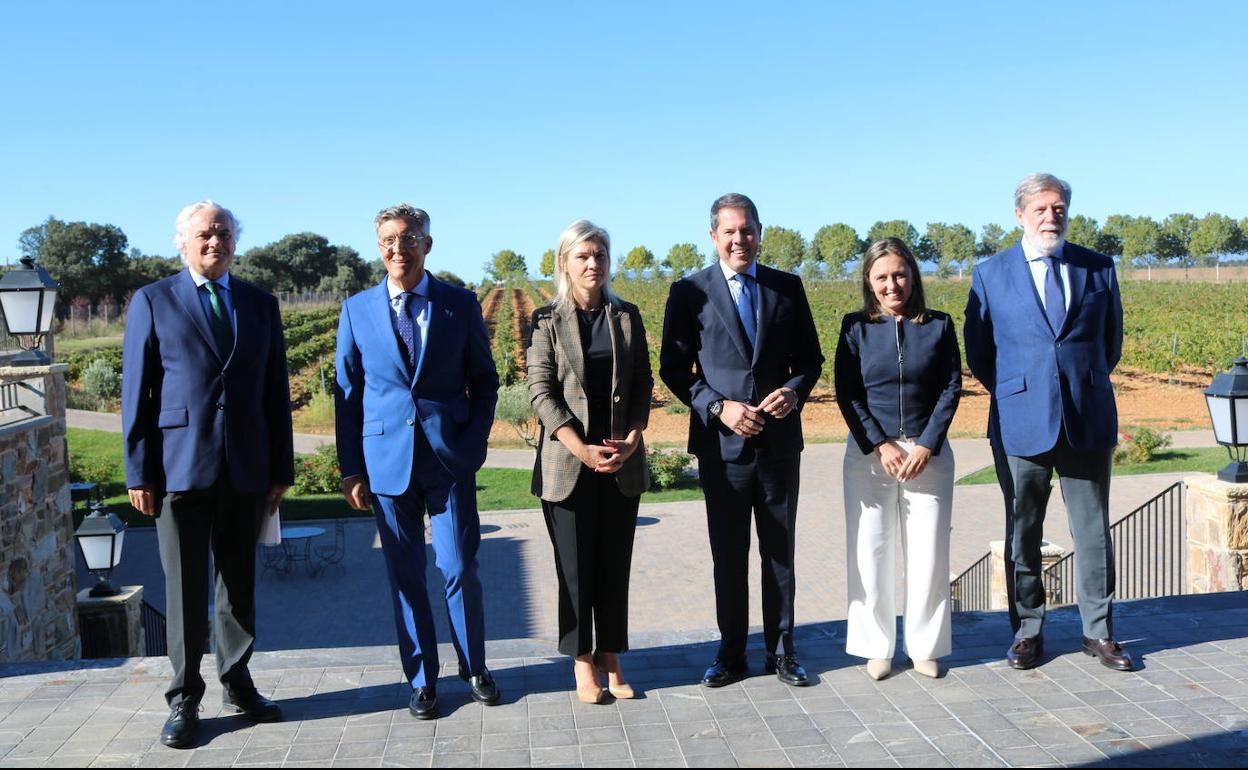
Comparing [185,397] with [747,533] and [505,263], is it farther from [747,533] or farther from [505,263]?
[505,263]

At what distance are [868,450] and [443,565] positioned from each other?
1.65 m

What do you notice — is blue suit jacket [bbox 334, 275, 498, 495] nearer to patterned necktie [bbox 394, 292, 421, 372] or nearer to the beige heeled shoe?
patterned necktie [bbox 394, 292, 421, 372]

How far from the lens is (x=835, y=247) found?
86.0 metres

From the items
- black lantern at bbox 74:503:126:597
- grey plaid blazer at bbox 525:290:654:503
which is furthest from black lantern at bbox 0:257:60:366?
grey plaid blazer at bbox 525:290:654:503

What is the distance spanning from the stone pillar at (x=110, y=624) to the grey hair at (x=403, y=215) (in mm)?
6057

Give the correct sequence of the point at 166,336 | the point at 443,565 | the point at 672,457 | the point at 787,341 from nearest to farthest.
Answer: the point at 166,336 → the point at 443,565 → the point at 787,341 → the point at 672,457

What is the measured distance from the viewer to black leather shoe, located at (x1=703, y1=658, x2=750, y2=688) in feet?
12.6

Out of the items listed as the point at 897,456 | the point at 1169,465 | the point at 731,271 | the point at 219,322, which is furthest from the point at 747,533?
the point at 1169,465

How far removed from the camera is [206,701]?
12.4ft

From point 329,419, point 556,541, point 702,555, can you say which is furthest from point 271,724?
point 329,419

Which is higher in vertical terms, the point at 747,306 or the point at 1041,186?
the point at 1041,186

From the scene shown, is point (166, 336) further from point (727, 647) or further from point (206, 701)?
point (727, 647)

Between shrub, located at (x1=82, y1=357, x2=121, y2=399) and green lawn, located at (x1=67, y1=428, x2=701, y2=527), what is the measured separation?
6.97 meters

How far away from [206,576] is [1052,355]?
324 centimetres
